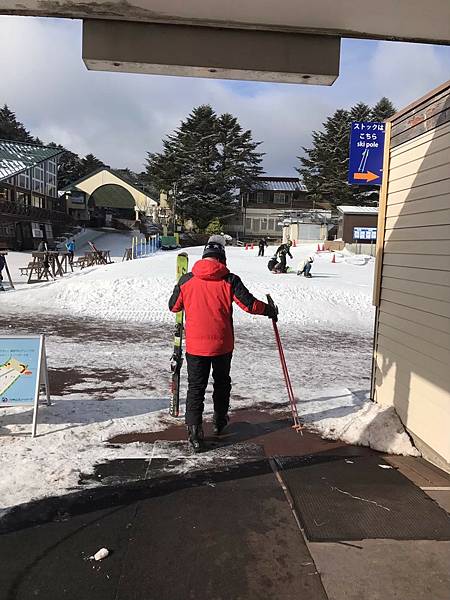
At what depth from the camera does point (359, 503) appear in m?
3.36

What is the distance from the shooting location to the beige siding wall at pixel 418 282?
4160mm

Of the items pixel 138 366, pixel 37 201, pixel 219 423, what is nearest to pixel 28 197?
pixel 37 201

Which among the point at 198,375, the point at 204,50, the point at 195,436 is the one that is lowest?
the point at 195,436

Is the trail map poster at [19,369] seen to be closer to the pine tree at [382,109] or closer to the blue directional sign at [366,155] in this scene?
the blue directional sign at [366,155]

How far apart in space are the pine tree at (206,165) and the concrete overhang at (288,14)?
54.5 m

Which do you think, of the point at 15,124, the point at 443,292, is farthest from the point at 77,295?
the point at 15,124

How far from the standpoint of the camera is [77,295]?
15.2 metres

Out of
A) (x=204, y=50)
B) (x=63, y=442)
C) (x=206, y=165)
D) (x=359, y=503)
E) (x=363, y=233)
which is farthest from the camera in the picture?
(x=206, y=165)

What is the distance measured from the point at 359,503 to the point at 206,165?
59.0 metres

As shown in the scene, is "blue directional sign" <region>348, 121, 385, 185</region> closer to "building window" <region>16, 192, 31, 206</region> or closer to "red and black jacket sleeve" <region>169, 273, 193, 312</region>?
"red and black jacket sleeve" <region>169, 273, 193, 312</region>

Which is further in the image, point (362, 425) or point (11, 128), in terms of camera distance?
point (11, 128)

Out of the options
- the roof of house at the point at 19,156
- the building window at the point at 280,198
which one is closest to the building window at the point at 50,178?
the roof of house at the point at 19,156

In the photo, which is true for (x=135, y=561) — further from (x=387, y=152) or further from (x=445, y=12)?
(x=387, y=152)

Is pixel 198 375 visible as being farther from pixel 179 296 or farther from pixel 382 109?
pixel 382 109
